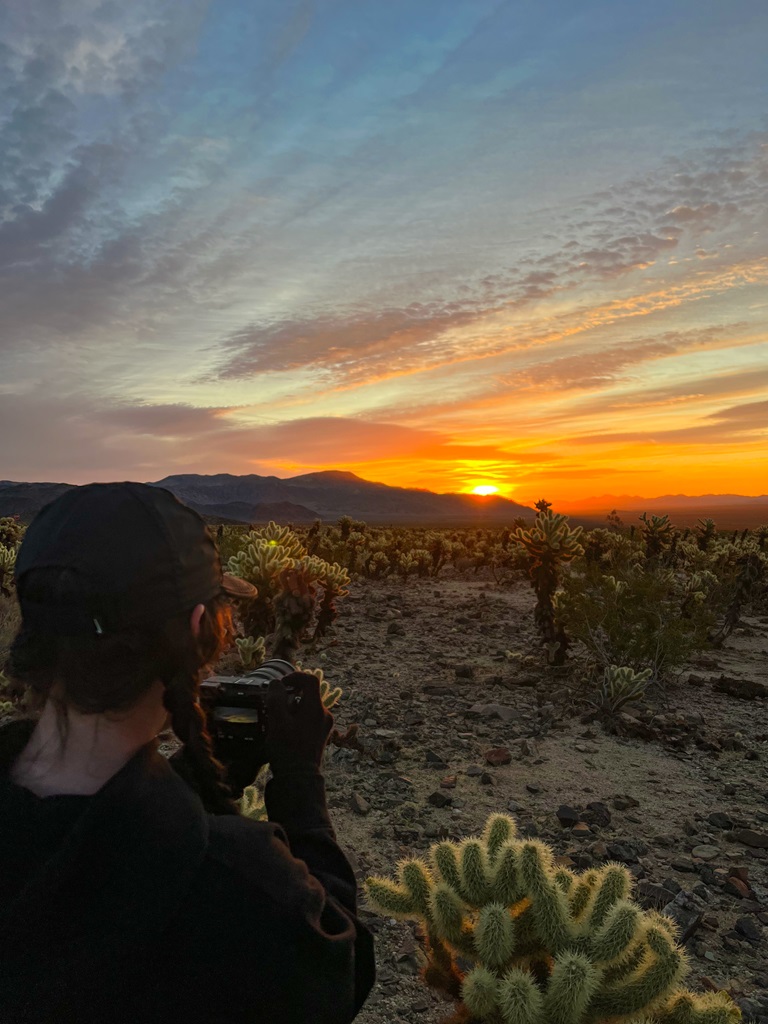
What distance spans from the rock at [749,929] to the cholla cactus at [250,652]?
4884 mm

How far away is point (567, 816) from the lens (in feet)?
16.9

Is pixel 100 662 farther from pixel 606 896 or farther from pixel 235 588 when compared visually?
pixel 606 896

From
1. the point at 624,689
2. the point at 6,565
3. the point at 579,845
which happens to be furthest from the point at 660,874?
the point at 6,565

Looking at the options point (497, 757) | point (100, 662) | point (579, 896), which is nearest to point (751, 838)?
point (497, 757)

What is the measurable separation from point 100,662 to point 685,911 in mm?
4133

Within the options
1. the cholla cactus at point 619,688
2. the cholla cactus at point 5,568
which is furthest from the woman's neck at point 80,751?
the cholla cactus at point 5,568

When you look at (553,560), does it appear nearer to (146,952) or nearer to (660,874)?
(660,874)

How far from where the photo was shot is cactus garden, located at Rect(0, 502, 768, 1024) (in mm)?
2723

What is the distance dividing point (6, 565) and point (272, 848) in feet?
36.8

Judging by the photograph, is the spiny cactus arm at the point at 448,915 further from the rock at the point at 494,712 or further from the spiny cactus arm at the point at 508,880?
the rock at the point at 494,712

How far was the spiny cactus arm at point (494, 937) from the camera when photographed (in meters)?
2.70

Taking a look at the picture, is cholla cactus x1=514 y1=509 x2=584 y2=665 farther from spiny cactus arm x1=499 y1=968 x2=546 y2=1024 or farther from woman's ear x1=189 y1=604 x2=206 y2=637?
woman's ear x1=189 y1=604 x2=206 y2=637

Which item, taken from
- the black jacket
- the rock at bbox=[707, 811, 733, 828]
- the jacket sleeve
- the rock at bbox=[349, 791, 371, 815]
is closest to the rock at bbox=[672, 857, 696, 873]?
the rock at bbox=[707, 811, 733, 828]

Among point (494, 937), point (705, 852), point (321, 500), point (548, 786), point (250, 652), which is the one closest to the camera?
point (494, 937)
